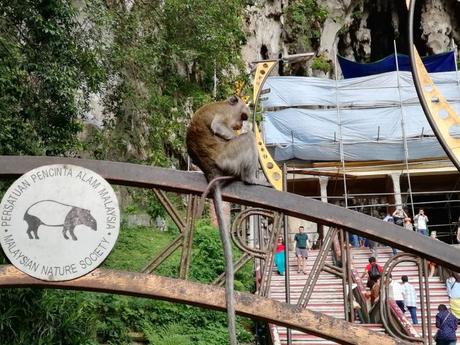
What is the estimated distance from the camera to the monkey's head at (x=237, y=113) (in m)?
3.80

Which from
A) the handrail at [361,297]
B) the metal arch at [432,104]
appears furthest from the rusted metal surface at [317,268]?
the handrail at [361,297]

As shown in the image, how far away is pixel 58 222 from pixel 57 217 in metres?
0.03

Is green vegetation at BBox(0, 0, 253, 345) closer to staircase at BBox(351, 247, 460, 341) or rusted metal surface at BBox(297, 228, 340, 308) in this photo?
staircase at BBox(351, 247, 460, 341)

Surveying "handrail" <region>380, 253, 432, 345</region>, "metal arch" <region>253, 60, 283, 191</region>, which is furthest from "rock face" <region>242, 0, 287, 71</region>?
"handrail" <region>380, 253, 432, 345</region>

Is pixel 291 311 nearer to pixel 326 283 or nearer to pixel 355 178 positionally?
pixel 326 283

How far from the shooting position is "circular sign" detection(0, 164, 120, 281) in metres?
3.09

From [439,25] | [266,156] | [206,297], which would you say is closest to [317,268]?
[206,297]

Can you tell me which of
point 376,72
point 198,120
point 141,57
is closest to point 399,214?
point 141,57

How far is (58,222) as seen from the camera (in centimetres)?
319

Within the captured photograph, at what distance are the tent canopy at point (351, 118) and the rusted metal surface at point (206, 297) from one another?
12825mm

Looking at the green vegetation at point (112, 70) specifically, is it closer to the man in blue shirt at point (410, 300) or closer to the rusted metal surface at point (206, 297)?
the rusted metal surface at point (206, 297)

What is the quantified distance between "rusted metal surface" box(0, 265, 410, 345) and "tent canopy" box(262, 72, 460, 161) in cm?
1283

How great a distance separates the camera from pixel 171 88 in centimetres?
1235

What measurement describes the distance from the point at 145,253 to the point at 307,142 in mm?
7446
